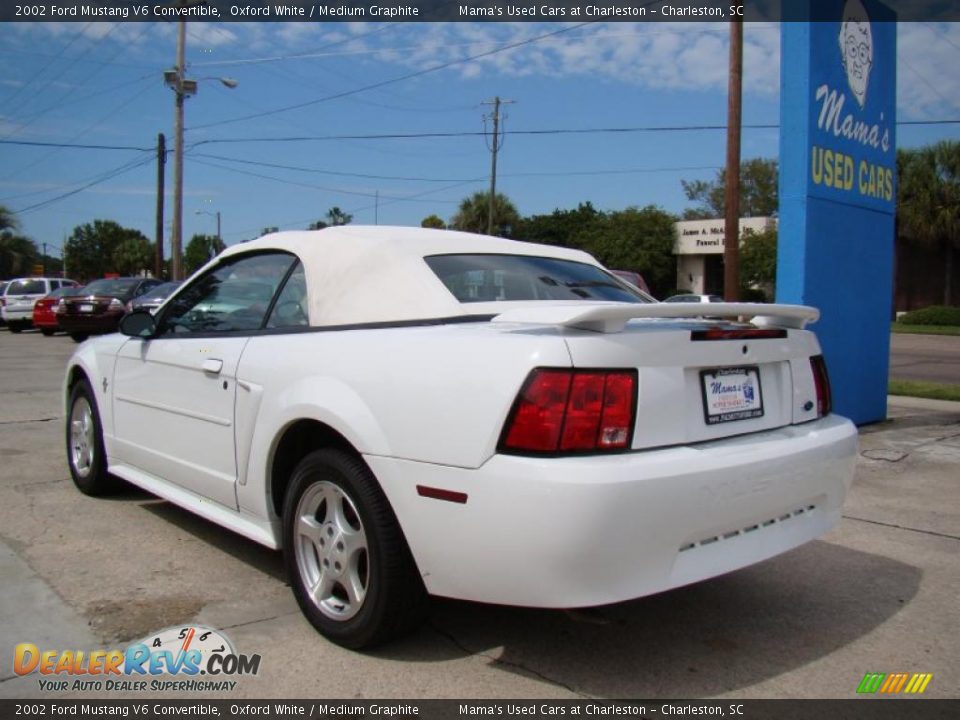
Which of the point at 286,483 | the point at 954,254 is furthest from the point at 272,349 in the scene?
the point at 954,254

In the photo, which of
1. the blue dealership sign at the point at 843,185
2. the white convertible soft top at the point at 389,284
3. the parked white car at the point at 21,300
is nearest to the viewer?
the white convertible soft top at the point at 389,284

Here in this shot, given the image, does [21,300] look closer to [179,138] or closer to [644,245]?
[179,138]

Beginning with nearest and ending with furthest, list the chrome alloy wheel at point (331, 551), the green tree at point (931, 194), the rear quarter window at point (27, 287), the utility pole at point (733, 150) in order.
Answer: the chrome alloy wheel at point (331, 551)
the utility pole at point (733, 150)
the rear quarter window at point (27, 287)
the green tree at point (931, 194)

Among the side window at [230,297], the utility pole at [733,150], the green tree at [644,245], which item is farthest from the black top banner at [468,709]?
the green tree at [644,245]

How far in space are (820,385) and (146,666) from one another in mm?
2836

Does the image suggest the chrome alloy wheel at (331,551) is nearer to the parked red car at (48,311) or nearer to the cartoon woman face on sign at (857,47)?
the cartoon woman face on sign at (857,47)

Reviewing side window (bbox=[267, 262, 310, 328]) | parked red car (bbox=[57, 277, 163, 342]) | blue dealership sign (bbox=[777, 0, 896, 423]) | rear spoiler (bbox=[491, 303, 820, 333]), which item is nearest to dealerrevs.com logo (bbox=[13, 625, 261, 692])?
side window (bbox=[267, 262, 310, 328])

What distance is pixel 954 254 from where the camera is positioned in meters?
44.1

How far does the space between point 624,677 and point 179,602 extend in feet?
6.07

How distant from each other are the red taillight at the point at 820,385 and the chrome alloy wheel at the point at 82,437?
4.01 meters

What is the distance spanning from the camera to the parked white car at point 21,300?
915 inches

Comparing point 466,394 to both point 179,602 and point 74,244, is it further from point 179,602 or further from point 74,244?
point 74,244

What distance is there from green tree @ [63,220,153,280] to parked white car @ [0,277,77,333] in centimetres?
6568

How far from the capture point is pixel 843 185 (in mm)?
7668
